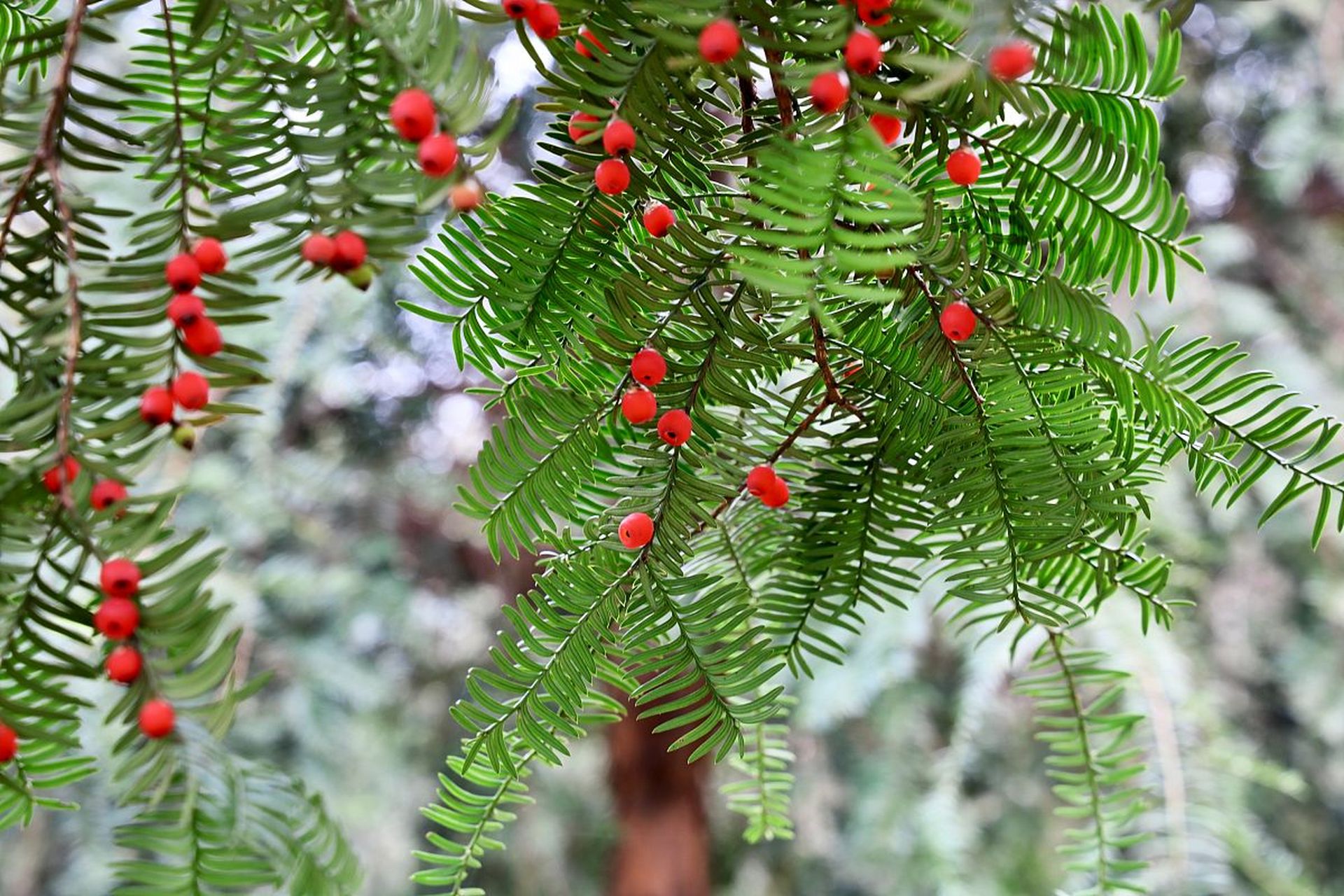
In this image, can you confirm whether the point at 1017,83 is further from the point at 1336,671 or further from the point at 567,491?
the point at 1336,671

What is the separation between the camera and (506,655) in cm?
29

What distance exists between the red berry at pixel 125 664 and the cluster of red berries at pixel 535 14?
6.0 inches

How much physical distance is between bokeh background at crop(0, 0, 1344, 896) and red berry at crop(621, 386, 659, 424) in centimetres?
88

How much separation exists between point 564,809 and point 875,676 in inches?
34.7

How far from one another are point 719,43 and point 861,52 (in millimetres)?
32

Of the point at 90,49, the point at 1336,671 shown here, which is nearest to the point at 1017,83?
→ the point at 90,49

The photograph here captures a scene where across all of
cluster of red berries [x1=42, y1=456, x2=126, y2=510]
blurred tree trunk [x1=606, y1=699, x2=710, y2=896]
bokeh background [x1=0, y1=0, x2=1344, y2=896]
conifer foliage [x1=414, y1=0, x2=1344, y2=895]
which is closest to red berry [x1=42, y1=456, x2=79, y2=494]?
cluster of red berries [x1=42, y1=456, x2=126, y2=510]

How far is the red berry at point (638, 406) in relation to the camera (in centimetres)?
26

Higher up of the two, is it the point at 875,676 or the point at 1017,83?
the point at 1017,83

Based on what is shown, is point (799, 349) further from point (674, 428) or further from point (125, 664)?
point (125, 664)

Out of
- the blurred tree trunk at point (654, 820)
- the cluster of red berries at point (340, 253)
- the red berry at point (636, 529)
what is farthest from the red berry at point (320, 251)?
the blurred tree trunk at point (654, 820)

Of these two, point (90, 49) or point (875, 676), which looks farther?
point (90, 49)

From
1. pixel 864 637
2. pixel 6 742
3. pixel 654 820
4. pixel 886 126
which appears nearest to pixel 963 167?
pixel 886 126

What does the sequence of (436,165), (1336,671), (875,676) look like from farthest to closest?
(1336,671), (875,676), (436,165)
